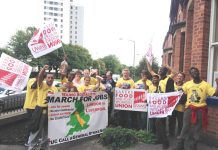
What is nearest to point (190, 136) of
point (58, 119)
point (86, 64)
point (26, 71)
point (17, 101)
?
point (58, 119)

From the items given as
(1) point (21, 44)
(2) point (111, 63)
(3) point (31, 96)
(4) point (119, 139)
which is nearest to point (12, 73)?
(3) point (31, 96)

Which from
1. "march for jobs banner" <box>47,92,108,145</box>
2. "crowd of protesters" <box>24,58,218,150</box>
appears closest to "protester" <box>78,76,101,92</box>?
"crowd of protesters" <box>24,58,218,150</box>

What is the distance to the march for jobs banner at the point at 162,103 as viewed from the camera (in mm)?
6449

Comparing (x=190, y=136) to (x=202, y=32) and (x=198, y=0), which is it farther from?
(x=198, y=0)

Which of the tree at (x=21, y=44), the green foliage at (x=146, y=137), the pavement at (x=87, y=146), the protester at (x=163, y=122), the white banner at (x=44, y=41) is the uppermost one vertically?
the tree at (x=21, y=44)

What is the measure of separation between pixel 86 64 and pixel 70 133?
86.5 meters

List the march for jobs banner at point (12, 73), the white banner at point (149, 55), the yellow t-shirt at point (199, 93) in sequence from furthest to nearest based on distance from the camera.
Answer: the white banner at point (149, 55) → the march for jobs banner at point (12, 73) → the yellow t-shirt at point (199, 93)

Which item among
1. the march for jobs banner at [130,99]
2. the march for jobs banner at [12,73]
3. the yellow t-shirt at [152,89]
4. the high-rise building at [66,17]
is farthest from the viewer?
the high-rise building at [66,17]

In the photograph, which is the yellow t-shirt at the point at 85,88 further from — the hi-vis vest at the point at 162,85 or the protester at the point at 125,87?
the hi-vis vest at the point at 162,85

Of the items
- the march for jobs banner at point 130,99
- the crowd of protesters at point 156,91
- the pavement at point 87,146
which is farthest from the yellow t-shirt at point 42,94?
the march for jobs banner at point 130,99

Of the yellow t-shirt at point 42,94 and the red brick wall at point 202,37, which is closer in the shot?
the yellow t-shirt at point 42,94

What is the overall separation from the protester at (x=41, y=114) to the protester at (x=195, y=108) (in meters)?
2.85

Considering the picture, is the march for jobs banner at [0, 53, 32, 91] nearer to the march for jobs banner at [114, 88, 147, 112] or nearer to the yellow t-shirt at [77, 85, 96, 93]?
the yellow t-shirt at [77, 85, 96, 93]

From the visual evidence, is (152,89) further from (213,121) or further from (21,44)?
(21,44)
